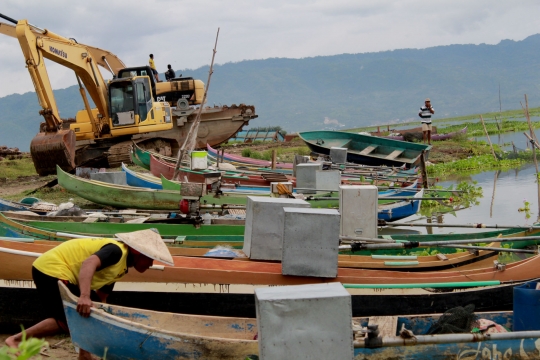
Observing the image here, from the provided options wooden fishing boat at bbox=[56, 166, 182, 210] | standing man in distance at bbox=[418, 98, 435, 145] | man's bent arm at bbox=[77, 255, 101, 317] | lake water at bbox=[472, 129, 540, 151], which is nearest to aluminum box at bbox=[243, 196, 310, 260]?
man's bent arm at bbox=[77, 255, 101, 317]

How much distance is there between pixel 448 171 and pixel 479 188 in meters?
4.18

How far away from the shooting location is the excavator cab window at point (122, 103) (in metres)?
20.3

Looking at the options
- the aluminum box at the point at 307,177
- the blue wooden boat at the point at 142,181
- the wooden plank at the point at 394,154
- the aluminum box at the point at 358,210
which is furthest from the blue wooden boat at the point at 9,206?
the wooden plank at the point at 394,154

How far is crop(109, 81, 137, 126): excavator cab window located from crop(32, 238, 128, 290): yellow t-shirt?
49.7 ft

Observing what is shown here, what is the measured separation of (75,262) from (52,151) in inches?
437

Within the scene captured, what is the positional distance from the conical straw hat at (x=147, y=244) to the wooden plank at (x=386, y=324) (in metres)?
1.87

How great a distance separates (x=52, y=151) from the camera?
16.0 meters

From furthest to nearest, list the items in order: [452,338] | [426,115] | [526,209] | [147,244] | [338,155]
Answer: [426,115] < [338,155] < [526,209] < [147,244] < [452,338]

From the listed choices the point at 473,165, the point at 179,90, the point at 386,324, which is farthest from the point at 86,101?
the point at 386,324

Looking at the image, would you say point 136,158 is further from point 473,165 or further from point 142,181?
point 473,165

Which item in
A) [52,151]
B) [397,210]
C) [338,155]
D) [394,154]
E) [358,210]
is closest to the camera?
[358,210]

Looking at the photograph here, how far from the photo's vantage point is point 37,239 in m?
8.69

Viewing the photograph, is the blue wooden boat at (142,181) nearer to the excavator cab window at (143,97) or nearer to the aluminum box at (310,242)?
the excavator cab window at (143,97)

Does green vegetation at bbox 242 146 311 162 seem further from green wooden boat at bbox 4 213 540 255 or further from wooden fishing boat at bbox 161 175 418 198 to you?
green wooden boat at bbox 4 213 540 255
